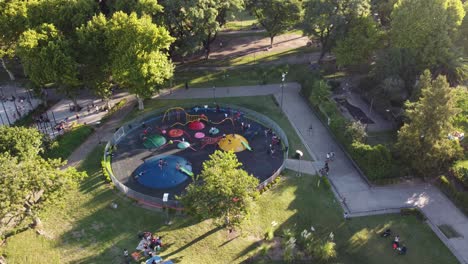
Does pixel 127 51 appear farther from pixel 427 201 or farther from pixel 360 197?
pixel 427 201

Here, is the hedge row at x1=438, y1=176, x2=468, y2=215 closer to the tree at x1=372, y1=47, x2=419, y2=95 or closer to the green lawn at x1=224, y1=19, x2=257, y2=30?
the tree at x1=372, y1=47, x2=419, y2=95

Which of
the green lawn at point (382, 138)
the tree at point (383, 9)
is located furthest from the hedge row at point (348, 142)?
the tree at point (383, 9)

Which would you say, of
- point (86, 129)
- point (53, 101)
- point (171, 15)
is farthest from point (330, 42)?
point (53, 101)

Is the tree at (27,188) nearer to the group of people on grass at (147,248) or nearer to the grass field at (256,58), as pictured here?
the group of people on grass at (147,248)

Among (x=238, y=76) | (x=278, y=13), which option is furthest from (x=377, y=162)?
(x=278, y=13)

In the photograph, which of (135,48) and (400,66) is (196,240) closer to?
(135,48)

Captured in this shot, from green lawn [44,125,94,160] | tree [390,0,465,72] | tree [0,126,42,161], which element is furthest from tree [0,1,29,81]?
tree [390,0,465,72]
